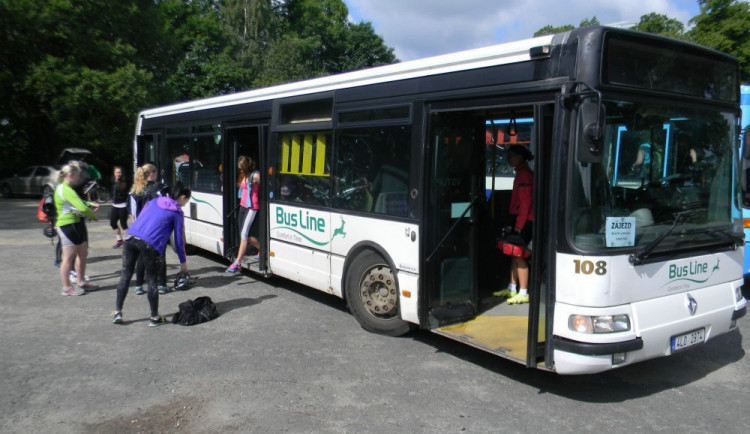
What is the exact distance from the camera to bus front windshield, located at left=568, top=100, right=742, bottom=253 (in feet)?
14.2

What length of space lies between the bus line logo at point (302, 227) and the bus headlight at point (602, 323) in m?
3.07

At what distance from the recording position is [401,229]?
589 centimetres

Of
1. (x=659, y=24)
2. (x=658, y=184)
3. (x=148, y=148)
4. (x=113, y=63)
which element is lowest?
(x=658, y=184)

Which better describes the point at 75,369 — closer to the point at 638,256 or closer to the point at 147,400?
the point at 147,400

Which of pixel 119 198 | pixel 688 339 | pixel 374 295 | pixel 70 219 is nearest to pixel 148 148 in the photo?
pixel 119 198

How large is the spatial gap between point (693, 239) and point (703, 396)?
4.31 ft

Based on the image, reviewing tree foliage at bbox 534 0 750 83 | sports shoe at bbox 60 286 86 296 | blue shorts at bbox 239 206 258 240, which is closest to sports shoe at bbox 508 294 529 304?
blue shorts at bbox 239 206 258 240

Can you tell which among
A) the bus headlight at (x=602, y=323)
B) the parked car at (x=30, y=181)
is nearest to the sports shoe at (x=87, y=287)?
the bus headlight at (x=602, y=323)

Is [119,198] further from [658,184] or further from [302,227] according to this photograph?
[658,184]

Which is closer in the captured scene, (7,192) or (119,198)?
(119,198)

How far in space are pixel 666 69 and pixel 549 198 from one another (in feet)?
4.61

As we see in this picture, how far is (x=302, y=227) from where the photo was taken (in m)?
7.53

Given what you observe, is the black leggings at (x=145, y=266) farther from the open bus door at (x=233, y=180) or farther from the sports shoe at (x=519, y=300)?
the sports shoe at (x=519, y=300)

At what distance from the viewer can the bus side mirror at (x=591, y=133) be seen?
4.10 m
